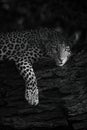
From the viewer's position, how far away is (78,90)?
5508 millimetres

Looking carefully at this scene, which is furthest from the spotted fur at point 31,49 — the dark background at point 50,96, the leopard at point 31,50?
the dark background at point 50,96

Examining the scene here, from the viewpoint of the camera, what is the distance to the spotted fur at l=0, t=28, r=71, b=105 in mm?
Answer: 5359

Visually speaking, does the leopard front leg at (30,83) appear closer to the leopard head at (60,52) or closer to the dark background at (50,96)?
the dark background at (50,96)

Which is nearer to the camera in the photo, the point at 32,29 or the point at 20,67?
the point at 20,67

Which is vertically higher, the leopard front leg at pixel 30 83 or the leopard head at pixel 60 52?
the leopard head at pixel 60 52

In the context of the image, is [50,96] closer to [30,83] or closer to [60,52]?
[30,83]

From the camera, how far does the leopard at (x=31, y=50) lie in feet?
17.5

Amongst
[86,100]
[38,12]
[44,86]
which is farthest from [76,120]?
[38,12]

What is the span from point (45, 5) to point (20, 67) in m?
2.12

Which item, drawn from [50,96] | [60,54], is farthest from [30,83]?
[60,54]

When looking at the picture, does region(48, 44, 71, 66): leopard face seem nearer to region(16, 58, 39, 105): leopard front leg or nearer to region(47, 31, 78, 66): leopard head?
region(47, 31, 78, 66): leopard head

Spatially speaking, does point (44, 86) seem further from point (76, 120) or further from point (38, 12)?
point (38, 12)

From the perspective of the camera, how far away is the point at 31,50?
18.4ft

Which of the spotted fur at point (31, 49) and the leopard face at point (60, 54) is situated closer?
the spotted fur at point (31, 49)
